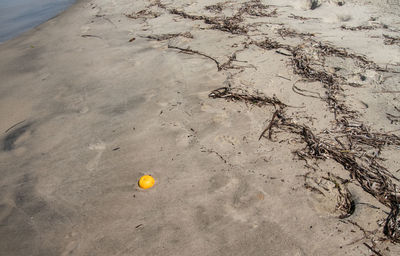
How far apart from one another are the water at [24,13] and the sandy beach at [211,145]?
3.43 meters

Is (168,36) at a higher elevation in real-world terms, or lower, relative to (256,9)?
lower

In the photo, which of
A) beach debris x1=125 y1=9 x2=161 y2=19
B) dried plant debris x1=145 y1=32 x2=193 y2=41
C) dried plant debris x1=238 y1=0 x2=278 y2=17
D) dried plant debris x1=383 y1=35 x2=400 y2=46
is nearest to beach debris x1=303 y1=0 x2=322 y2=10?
dried plant debris x1=238 y1=0 x2=278 y2=17

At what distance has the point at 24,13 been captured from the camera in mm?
8617

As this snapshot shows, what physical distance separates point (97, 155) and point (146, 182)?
67 centimetres

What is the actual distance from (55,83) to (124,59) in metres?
1.07

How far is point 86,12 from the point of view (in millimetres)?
7512

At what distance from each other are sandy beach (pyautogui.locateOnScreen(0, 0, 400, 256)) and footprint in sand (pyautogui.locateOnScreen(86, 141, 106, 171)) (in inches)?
0.5

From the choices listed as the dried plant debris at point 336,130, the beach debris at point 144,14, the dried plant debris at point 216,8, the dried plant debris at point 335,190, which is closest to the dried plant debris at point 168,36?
the dried plant debris at point 336,130

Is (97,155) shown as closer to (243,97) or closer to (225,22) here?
(243,97)

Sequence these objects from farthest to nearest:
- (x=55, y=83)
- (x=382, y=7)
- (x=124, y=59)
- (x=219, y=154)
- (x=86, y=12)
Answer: (x=86, y=12) → (x=382, y=7) → (x=124, y=59) → (x=55, y=83) → (x=219, y=154)

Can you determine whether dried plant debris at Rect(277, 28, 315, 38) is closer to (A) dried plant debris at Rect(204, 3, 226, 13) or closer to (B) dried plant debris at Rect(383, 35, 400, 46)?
(B) dried plant debris at Rect(383, 35, 400, 46)

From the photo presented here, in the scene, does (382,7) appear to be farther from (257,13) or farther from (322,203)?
(322,203)

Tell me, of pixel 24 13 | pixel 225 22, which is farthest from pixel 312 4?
pixel 24 13

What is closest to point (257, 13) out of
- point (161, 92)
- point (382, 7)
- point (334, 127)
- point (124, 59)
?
point (382, 7)
